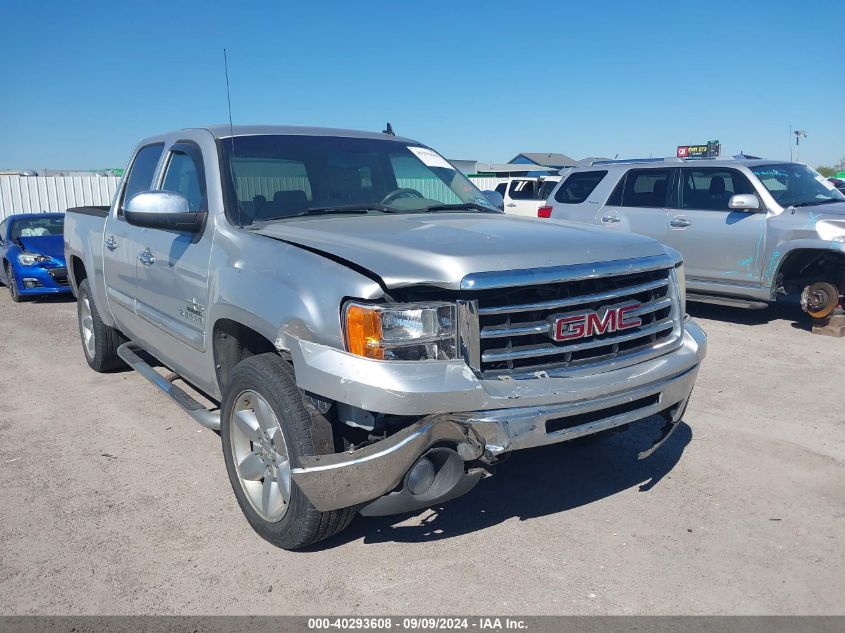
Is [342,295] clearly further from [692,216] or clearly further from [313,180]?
[692,216]

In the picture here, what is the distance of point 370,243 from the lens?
3039 mm

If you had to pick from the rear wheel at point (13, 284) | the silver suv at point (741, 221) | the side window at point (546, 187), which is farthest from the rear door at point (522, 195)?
the rear wheel at point (13, 284)

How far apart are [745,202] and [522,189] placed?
12.8 m

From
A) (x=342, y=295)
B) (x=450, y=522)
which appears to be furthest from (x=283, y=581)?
(x=342, y=295)

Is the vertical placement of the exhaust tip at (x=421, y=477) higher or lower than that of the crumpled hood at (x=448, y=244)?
lower

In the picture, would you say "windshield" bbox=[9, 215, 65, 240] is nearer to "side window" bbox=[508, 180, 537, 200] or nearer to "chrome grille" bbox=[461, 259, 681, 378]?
"chrome grille" bbox=[461, 259, 681, 378]

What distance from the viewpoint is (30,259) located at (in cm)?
1098

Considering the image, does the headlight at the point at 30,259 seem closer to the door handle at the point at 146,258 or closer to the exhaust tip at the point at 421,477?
the door handle at the point at 146,258

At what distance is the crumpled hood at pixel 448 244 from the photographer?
2758 millimetres

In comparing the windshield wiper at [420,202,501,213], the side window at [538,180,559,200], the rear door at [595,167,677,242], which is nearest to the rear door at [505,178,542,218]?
the side window at [538,180,559,200]

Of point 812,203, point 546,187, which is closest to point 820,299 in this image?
point 812,203

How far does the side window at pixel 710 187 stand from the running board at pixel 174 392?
623cm

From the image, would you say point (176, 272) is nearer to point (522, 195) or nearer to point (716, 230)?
point (716, 230)

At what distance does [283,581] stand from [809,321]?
7356 millimetres
